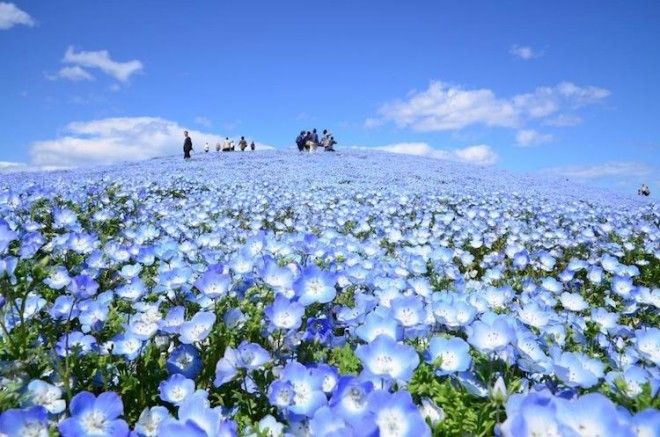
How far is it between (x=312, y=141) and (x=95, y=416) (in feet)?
99.9

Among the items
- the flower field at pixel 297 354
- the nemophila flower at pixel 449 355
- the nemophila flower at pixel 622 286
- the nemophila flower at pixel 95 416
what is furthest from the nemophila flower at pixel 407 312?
the nemophila flower at pixel 622 286

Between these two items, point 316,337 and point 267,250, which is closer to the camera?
point 316,337

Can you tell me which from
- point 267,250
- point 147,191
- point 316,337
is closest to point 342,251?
point 267,250

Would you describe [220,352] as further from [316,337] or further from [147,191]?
[147,191]

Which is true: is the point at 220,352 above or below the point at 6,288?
below

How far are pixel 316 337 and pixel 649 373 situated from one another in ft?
4.35

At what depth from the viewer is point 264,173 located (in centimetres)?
1842

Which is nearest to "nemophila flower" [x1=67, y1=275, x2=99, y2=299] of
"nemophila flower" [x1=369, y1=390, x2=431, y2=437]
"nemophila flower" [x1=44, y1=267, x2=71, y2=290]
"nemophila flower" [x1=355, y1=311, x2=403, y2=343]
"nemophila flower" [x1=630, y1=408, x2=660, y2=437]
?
"nemophila flower" [x1=44, y1=267, x2=71, y2=290]

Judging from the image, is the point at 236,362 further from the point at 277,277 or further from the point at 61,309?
the point at 61,309

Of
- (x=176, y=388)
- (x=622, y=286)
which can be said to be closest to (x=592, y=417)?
(x=176, y=388)

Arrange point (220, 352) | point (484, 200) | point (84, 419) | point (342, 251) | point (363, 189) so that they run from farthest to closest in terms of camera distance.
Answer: point (363, 189), point (484, 200), point (342, 251), point (220, 352), point (84, 419)

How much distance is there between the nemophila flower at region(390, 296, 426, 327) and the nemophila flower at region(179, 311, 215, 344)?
29.3 inches

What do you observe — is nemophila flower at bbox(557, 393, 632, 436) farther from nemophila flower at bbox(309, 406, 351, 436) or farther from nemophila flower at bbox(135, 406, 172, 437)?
nemophila flower at bbox(135, 406, 172, 437)

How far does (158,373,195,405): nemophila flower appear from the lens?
1.98 metres
